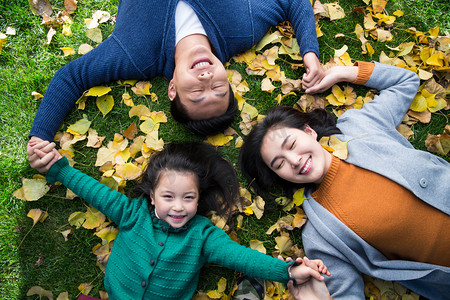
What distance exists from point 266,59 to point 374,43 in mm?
845

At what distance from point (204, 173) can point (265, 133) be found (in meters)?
0.47

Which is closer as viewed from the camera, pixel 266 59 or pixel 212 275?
pixel 212 275

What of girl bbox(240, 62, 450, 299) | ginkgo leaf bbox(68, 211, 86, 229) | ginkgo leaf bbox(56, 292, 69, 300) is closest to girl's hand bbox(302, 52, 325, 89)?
girl bbox(240, 62, 450, 299)

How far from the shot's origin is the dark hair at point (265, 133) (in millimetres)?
2215

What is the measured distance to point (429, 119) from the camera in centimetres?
239

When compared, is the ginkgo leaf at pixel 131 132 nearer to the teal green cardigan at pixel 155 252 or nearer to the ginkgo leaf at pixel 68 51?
the teal green cardigan at pixel 155 252

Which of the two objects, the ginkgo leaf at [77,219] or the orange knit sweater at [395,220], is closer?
the orange knit sweater at [395,220]

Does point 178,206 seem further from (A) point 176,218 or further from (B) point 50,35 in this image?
(B) point 50,35

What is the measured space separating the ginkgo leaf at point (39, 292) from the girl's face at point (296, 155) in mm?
1625

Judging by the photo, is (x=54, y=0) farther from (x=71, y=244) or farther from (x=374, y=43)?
(x=374, y=43)

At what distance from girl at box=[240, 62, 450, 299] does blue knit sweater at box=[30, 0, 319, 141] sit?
717 mm

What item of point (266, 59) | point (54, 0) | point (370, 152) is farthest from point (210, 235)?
point (54, 0)

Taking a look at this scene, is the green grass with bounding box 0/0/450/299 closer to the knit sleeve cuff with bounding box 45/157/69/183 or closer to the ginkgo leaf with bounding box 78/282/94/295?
the ginkgo leaf with bounding box 78/282/94/295

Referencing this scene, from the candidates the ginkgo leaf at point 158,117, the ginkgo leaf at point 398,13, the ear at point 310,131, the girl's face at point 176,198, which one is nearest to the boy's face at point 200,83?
the ginkgo leaf at point 158,117
